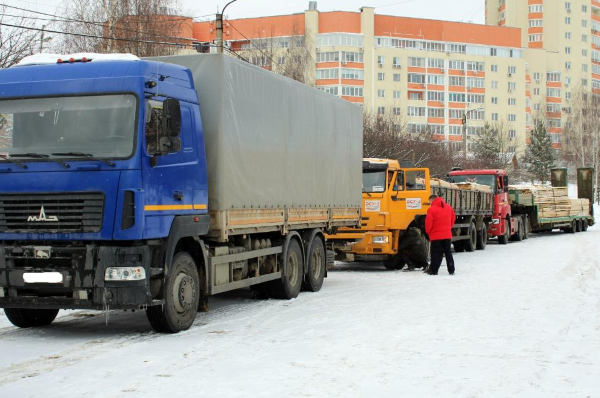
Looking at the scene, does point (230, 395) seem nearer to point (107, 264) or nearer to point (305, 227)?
point (107, 264)

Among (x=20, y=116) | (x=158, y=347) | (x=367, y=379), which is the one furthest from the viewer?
(x=20, y=116)

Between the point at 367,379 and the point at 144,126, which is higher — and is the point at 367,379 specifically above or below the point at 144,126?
below

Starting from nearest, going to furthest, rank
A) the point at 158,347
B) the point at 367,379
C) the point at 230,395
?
the point at 230,395
the point at 367,379
the point at 158,347

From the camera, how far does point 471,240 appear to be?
2623 cm

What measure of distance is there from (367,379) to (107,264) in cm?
328

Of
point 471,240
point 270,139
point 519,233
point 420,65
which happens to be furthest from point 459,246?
point 420,65

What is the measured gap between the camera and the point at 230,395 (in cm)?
626

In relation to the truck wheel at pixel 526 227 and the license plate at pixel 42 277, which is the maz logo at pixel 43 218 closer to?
the license plate at pixel 42 277

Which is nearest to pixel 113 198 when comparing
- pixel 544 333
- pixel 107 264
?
pixel 107 264

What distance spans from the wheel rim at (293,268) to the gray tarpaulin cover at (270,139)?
2.84 ft

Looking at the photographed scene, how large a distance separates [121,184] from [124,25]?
25.6m

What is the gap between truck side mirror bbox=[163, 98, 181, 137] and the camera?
883cm

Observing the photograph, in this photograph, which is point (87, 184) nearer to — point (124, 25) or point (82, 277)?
point (82, 277)

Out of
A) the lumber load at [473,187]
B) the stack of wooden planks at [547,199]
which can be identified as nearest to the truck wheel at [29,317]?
the lumber load at [473,187]
